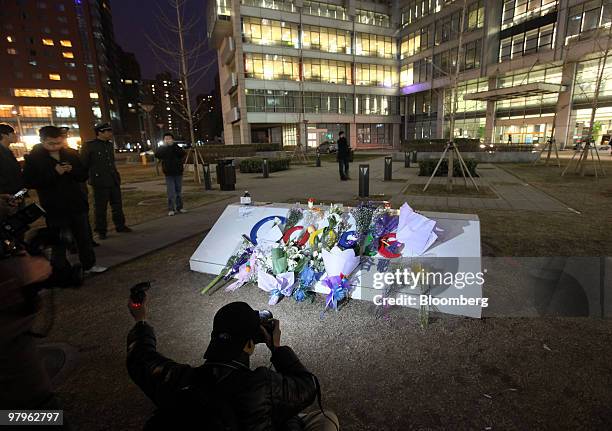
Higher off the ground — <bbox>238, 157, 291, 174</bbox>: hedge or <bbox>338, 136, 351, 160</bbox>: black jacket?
<bbox>338, 136, 351, 160</bbox>: black jacket

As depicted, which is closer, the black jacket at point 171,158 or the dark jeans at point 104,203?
the dark jeans at point 104,203

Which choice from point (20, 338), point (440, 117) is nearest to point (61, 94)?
point (440, 117)

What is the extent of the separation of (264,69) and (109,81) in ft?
300

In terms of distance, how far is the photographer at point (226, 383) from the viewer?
1.25 meters

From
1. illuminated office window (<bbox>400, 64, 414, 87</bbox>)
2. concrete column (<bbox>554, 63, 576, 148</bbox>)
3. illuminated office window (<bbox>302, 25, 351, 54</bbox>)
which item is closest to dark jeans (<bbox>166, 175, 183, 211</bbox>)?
concrete column (<bbox>554, 63, 576, 148</bbox>)

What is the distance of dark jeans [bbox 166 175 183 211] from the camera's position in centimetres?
892

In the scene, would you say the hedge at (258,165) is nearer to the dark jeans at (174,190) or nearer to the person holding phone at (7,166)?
the dark jeans at (174,190)

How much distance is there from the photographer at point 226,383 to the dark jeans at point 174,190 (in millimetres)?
7805

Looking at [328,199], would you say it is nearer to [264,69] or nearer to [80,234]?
[80,234]

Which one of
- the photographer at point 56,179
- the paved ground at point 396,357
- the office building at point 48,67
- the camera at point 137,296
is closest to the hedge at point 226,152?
the photographer at point 56,179

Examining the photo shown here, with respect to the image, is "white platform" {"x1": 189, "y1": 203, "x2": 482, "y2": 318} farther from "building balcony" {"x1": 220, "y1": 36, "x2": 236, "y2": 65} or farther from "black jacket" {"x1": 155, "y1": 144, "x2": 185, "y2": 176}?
"building balcony" {"x1": 220, "y1": 36, "x2": 236, "y2": 65}

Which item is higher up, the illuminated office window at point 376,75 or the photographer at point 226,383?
the illuminated office window at point 376,75

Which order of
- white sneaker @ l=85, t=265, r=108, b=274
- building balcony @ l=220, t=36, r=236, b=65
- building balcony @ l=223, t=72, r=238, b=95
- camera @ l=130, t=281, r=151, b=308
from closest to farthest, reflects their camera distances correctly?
camera @ l=130, t=281, r=151, b=308 → white sneaker @ l=85, t=265, r=108, b=274 → building balcony @ l=220, t=36, r=236, b=65 → building balcony @ l=223, t=72, r=238, b=95

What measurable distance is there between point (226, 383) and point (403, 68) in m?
61.7
